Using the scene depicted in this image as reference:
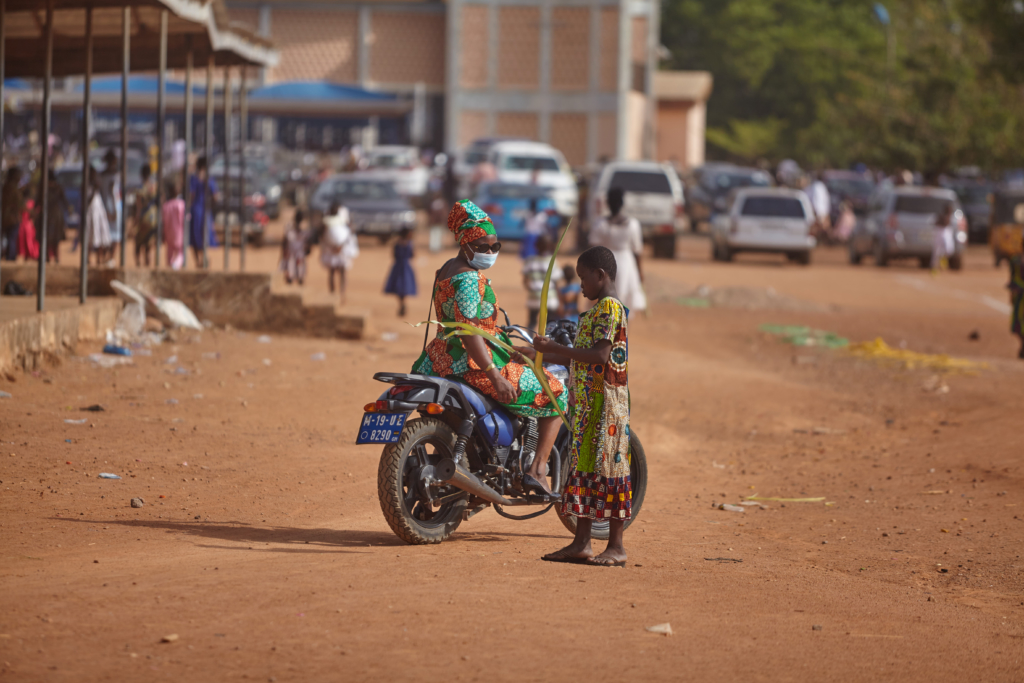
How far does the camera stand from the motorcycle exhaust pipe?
6.12 metres

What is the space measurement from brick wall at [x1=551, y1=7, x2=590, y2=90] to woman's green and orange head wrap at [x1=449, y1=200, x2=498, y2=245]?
43.2m

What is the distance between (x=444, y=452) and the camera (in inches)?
244

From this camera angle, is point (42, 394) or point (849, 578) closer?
point (849, 578)

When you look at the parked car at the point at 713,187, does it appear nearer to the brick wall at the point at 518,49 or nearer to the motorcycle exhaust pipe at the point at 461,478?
the brick wall at the point at 518,49

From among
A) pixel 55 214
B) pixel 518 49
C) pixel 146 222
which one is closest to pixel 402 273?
pixel 146 222

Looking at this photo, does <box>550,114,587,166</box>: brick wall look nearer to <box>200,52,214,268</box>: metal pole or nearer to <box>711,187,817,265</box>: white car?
<box>711,187,817,265</box>: white car

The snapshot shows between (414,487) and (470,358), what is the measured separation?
0.67 m

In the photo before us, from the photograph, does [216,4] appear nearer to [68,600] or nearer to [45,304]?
[45,304]

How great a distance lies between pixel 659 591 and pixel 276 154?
37.8 m

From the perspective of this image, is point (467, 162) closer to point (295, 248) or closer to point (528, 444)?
point (295, 248)

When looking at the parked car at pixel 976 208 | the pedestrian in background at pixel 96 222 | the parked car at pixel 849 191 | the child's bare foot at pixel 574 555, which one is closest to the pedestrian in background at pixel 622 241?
the pedestrian in background at pixel 96 222

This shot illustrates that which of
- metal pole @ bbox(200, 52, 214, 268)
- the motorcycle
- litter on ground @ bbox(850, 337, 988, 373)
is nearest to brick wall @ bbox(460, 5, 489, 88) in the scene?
metal pole @ bbox(200, 52, 214, 268)

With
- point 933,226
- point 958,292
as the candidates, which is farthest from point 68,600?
point 933,226

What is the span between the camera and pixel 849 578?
6375 millimetres
